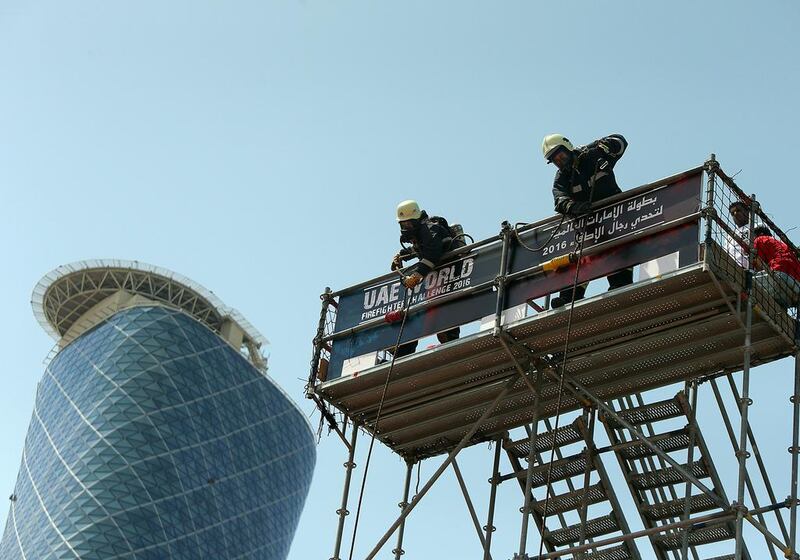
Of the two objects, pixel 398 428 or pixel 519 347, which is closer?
pixel 519 347

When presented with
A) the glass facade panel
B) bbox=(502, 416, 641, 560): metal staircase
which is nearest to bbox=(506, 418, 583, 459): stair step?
bbox=(502, 416, 641, 560): metal staircase

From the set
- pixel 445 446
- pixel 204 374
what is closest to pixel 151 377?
pixel 204 374

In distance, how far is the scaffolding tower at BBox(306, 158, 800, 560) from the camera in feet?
50.8

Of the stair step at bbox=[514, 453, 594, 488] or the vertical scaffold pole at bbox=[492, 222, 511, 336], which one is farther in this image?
the stair step at bbox=[514, 453, 594, 488]

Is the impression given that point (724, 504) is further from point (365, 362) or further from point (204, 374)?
point (204, 374)

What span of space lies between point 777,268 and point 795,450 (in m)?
2.70

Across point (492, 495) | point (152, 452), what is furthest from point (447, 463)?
point (152, 452)

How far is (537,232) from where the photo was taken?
17312mm

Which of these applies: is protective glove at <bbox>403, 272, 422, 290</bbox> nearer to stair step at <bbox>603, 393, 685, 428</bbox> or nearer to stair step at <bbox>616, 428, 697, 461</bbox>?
stair step at <bbox>603, 393, 685, 428</bbox>

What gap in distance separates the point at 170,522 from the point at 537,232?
110 metres

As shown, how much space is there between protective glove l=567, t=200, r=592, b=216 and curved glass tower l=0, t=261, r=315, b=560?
10745cm

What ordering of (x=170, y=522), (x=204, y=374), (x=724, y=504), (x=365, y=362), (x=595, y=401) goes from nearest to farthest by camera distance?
(x=724, y=504) → (x=595, y=401) → (x=365, y=362) → (x=170, y=522) → (x=204, y=374)

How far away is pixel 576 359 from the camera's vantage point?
16781 millimetres

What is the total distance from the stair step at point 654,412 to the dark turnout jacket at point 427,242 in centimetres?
353
